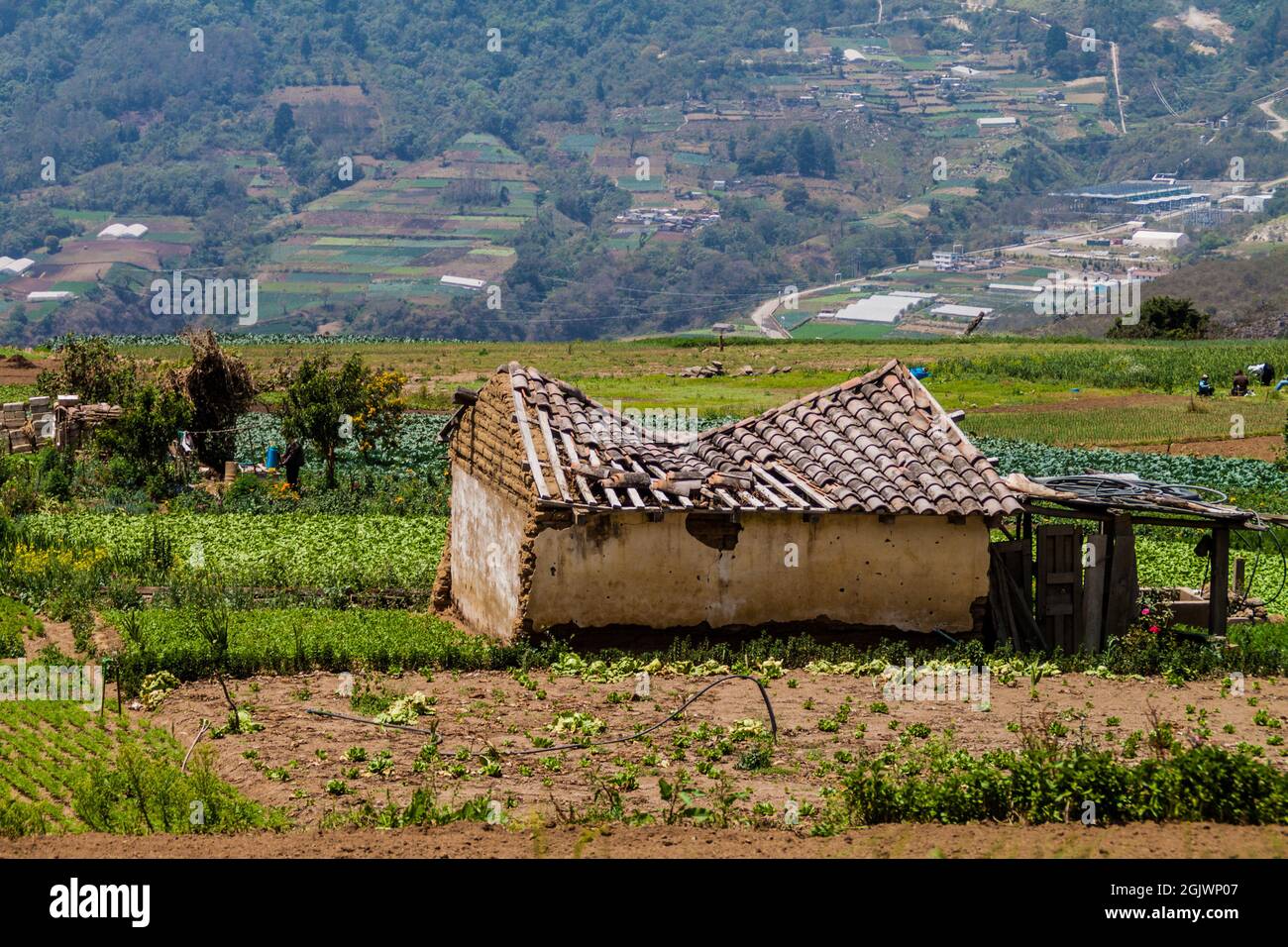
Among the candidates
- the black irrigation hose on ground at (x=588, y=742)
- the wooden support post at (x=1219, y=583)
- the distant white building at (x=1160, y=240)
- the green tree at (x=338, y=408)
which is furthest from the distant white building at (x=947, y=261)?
the black irrigation hose on ground at (x=588, y=742)

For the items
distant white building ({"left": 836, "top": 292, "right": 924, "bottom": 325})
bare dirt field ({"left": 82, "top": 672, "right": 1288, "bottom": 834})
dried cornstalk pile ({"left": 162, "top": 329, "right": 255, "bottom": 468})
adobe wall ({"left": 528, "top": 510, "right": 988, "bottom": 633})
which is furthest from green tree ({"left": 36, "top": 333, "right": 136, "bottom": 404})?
distant white building ({"left": 836, "top": 292, "right": 924, "bottom": 325})

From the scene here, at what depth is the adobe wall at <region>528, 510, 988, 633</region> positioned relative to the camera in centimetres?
1970

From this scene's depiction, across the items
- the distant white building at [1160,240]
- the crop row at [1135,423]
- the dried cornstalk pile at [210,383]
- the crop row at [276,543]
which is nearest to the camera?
the crop row at [276,543]

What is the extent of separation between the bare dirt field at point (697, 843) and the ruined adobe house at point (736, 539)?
766cm

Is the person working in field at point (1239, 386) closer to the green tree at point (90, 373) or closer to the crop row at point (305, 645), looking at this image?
the green tree at point (90, 373)

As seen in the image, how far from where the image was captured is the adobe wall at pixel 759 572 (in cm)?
Answer: 1970

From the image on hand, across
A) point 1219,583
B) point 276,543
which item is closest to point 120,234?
point 276,543

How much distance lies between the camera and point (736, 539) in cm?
1986

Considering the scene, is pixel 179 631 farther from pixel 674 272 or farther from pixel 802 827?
pixel 674 272

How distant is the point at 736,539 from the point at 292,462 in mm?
17625

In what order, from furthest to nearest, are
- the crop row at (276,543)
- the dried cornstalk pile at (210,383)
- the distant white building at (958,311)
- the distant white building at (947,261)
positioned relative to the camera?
the distant white building at (947,261)
the distant white building at (958,311)
the dried cornstalk pile at (210,383)
the crop row at (276,543)
